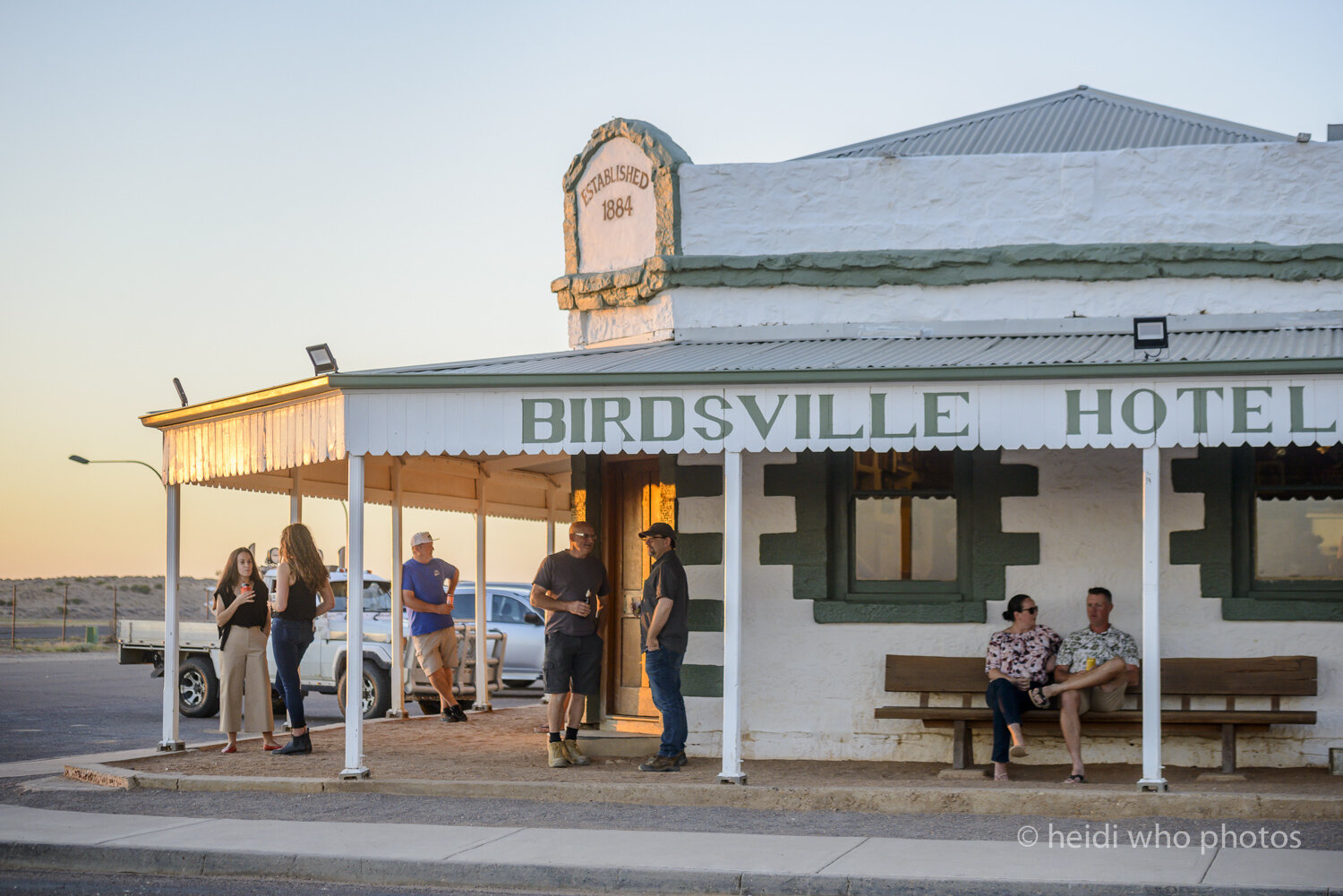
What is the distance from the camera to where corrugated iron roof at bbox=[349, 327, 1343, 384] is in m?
9.61

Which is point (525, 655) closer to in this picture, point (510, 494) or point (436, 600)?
point (510, 494)

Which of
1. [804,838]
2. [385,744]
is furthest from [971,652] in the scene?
[385,744]

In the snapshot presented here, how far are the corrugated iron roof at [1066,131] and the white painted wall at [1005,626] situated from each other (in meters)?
3.67

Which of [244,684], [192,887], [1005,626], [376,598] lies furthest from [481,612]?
[192,887]

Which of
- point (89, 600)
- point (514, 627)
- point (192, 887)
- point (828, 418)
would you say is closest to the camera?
point (192, 887)

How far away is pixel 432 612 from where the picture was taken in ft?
47.1

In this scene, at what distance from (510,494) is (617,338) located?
4382 millimetres

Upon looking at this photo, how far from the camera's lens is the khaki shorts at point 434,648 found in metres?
14.4

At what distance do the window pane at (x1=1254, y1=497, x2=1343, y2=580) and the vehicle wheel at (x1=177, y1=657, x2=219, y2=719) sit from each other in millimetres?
12246

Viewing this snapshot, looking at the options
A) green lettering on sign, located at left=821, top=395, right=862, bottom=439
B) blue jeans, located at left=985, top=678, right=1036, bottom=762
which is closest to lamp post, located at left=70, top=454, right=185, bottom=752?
green lettering on sign, located at left=821, top=395, right=862, bottom=439

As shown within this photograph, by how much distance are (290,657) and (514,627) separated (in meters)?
9.60

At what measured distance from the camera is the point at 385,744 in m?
12.3

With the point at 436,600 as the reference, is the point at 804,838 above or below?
below

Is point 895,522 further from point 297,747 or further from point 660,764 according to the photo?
point 297,747
